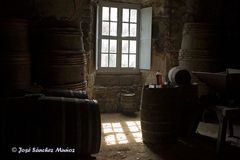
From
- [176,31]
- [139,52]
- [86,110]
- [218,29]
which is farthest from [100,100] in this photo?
[86,110]

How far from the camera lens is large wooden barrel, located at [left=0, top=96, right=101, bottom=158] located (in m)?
2.89

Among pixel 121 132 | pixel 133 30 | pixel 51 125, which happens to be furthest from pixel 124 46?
pixel 51 125

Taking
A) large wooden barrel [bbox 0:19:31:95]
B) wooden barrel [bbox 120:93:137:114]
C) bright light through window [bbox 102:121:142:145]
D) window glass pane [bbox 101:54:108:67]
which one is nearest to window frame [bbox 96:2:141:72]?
window glass pane [bbox 101:54:108:67]

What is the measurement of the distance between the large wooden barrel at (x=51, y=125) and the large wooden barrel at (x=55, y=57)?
1.35 meters

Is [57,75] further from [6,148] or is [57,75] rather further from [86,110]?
[6,148]

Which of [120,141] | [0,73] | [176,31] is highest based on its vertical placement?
[176,31]

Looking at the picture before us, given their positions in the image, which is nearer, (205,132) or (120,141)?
(120,141)

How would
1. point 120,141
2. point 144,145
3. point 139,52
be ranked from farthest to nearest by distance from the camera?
point 139,52, point 120,141, point 144,145

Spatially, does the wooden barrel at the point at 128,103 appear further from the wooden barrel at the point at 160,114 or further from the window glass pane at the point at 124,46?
the wooden barrel at the point at 160,114

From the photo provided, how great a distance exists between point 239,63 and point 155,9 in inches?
87.7

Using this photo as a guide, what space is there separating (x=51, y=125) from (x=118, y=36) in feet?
14.7

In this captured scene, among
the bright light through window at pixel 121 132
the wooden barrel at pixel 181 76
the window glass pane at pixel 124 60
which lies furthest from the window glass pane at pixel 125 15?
the wooden barrel at pixel 181 76

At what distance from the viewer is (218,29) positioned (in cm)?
607

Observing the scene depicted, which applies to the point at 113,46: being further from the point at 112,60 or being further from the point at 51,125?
the point at 51,125
